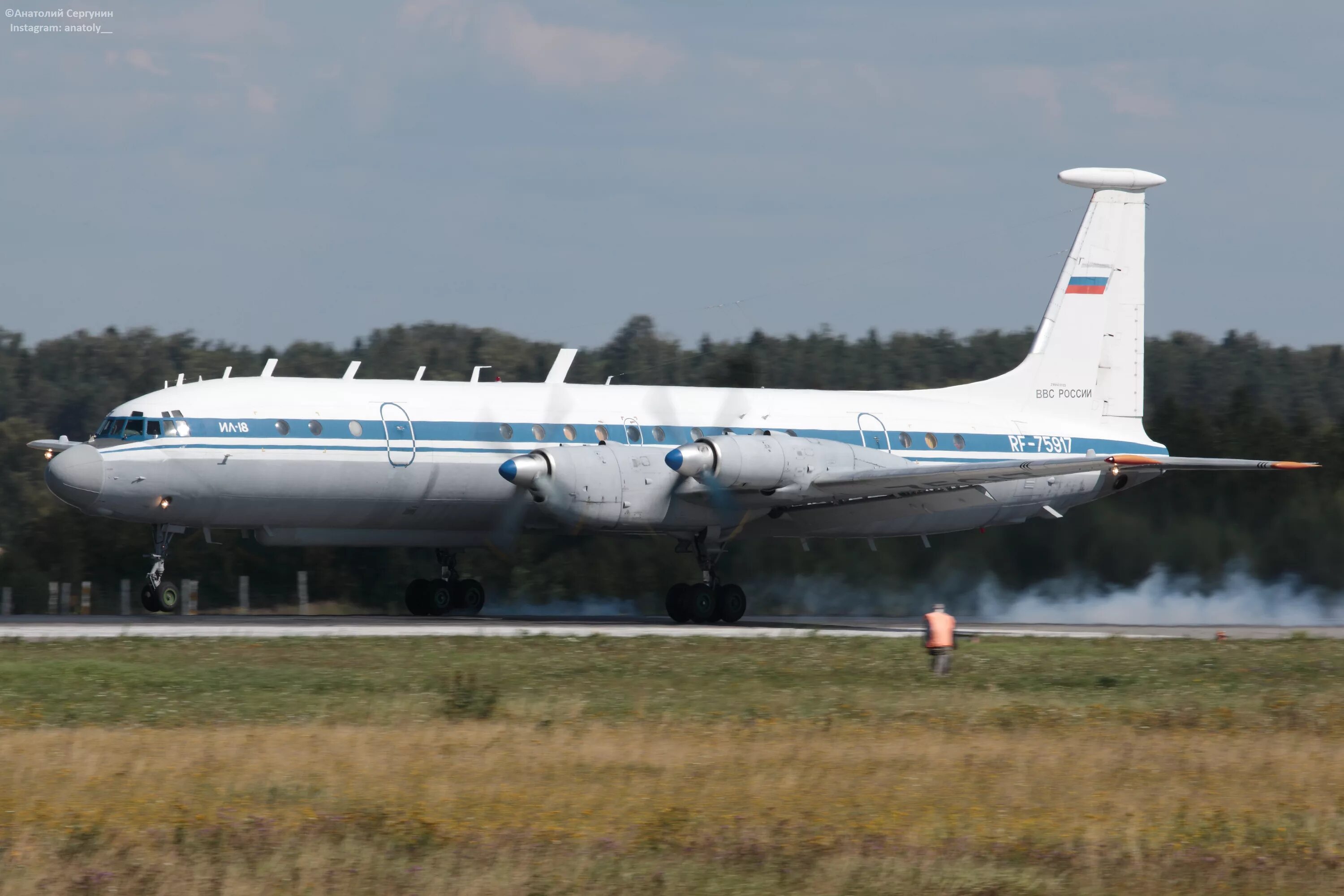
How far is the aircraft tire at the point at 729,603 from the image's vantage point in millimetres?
26391

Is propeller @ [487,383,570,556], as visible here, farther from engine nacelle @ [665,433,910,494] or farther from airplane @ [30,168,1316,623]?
engine nacelle @ [665,433,910,494]

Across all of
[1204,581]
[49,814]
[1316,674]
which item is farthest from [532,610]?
[49,814]

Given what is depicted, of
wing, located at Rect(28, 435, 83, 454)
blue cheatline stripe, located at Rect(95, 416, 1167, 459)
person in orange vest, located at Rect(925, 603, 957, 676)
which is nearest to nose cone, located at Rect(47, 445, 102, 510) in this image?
blue cheatline stripe, located at Rect(95, 416, 1167, 459)

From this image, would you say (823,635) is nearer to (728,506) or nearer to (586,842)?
(728,506)

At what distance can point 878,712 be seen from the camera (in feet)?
51.8

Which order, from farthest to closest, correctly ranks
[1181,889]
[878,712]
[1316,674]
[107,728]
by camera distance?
[1316,674] < [878,712] < [107,728] < [1181,889]

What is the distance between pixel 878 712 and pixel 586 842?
650 centimetres

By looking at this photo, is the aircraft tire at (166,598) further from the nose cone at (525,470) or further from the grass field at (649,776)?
the nose cone at (525,470)

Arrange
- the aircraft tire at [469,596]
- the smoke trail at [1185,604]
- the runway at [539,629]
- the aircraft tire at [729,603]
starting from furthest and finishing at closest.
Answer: the smoke trail at [1185,604]
the aircraft tire at [469,596]
the aircraft tire at [729,603]
the runway at [539,629]

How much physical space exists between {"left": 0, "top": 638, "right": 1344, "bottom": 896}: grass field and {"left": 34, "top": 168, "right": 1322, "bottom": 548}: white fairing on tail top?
4.58m

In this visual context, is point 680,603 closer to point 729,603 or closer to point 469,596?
point 729,603

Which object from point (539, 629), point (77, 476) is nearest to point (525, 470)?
point (539, 629)

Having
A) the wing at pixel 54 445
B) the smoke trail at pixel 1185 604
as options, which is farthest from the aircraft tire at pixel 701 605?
the wing at pixel 54 445

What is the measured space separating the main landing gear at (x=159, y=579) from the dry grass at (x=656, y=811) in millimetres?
10819
